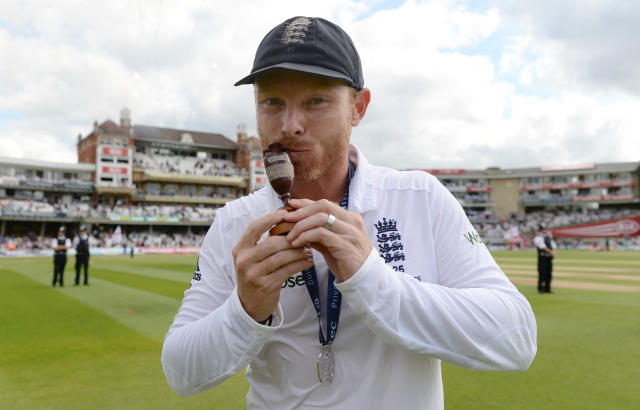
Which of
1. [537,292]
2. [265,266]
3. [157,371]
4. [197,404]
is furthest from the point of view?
[537,292]

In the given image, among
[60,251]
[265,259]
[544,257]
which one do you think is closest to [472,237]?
[265,259]

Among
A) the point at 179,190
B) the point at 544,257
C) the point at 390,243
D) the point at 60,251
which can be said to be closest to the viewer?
the point at 390,243

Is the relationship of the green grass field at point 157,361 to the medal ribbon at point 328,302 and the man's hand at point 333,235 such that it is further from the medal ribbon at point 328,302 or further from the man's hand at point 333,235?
the man's hand at point 333,235

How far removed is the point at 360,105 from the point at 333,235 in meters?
0.79

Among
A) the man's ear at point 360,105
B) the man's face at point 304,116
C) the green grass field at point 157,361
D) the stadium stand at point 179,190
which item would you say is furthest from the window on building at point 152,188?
the man's face at point 304,116

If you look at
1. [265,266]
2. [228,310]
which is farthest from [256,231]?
[228,310]

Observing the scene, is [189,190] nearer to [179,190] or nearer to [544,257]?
[179,190]

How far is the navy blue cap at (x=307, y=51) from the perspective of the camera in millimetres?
1431

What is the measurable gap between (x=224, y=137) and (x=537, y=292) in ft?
234

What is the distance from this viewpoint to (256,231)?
3.96ft

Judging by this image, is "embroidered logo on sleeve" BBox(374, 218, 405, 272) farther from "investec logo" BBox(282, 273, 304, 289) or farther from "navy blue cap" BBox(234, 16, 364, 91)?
"navy blue cap" BBox(234, 16, 364, 91)

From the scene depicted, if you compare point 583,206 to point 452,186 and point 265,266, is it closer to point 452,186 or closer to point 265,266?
point 452,186

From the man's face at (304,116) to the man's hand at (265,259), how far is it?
37 centimetres

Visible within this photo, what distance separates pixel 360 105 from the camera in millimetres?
1764
